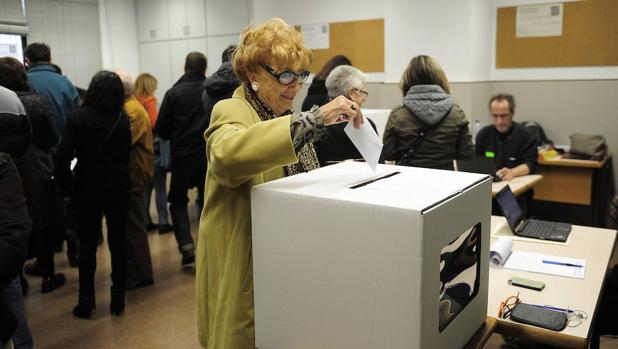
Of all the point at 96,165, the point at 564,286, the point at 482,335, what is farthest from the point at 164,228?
the point at 482,335

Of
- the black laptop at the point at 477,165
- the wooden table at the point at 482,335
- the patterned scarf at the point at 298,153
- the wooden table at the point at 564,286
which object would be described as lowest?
the wooden table at the point at 564,286

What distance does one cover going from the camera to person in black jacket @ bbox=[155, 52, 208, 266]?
3881mm

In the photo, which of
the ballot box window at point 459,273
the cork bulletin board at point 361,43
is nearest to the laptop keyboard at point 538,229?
the ballot box window at point 459,273

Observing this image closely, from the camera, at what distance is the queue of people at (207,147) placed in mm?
1213

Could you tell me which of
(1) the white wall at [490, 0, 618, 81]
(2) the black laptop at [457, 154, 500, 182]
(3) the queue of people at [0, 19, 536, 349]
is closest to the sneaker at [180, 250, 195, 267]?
(3) the queue of people at [0, 19, 536, 349]

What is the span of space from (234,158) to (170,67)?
6762 millimetres

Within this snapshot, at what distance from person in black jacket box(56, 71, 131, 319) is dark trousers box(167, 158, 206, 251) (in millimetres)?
744

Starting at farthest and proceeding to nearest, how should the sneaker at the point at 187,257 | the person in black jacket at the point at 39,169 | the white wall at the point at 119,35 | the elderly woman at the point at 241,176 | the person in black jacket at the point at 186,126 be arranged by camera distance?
the white wall at the point at 119,35
the sneaker at the point at 187,257
the person in black jacket at the point at 186,126
the person in black jacket at the point at 39,169
the elderly woman at the point at 241,176

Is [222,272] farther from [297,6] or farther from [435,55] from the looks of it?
[297,6]

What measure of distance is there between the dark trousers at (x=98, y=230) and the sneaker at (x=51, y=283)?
23.1 inches

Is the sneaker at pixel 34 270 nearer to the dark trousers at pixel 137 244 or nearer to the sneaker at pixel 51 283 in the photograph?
the sneaker at pixel 51 283

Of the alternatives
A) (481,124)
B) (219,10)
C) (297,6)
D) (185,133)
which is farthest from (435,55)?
(219,10)

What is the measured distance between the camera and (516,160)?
13.1 feet

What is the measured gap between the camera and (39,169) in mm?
3006
